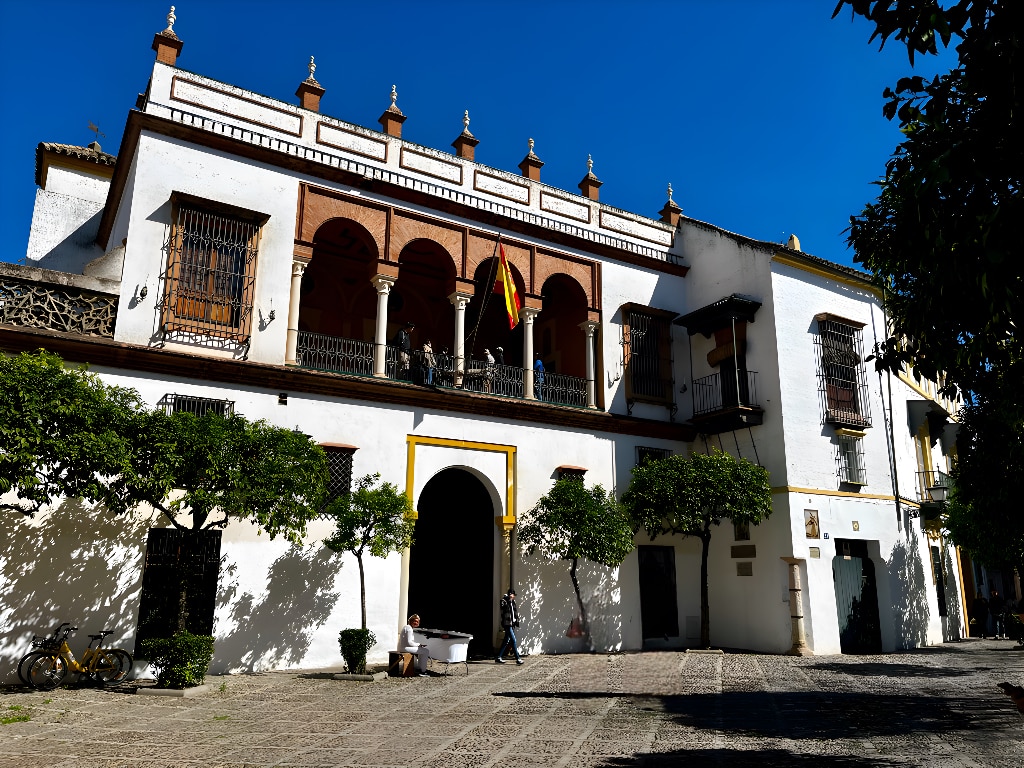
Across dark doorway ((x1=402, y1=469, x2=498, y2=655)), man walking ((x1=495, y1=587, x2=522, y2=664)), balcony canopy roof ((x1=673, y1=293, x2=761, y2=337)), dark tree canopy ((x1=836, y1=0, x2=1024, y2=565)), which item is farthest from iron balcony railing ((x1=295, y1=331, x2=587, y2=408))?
dark tree canopy ((x1=836, y1=0, x2=1024, y2=565))

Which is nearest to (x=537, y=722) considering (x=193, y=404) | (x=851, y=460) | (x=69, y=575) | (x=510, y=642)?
(x=510, y=642)

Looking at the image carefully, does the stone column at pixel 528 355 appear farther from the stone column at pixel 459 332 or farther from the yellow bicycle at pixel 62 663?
the yellow bicycle at pixel 62 663

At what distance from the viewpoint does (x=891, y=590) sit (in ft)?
61.1

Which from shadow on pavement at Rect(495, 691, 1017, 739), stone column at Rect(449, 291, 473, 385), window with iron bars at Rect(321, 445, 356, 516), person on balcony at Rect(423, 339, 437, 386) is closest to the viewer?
shadow on pavement at Rect(495, 691, 1017, 739)

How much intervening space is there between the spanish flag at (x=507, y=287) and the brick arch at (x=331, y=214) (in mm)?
2769

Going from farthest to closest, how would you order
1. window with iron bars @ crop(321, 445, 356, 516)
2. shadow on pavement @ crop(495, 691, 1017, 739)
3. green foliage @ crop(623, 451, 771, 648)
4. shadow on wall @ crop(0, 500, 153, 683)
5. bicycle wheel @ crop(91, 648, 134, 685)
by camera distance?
1. green foliage @ crop(623, 451, 771, 648)
2. window with iron bars @ crop(321, 445, 356, 516)
3. shadow on wall @ crop(0, 500, 153, 683)
4. bicycle wheel @ crop(91, 648, 134, 685)
5. shadow on pavement @ crop(495, 691, 1017, 739)

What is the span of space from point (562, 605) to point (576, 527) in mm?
2206

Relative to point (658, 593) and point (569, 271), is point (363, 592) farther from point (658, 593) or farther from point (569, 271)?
point (569, 271)

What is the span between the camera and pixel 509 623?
14539 millimetres

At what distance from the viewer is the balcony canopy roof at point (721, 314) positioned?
722 inches

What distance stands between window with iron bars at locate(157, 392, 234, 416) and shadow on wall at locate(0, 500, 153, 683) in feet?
6.06

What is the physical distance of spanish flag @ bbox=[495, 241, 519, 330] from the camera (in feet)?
55.9

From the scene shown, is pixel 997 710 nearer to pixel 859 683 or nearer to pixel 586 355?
pixel 859 683

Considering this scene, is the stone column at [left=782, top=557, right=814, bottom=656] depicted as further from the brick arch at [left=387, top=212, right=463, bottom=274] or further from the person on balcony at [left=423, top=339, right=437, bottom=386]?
the brick arch at [left=387, top=212, right=463, bottom=274]
